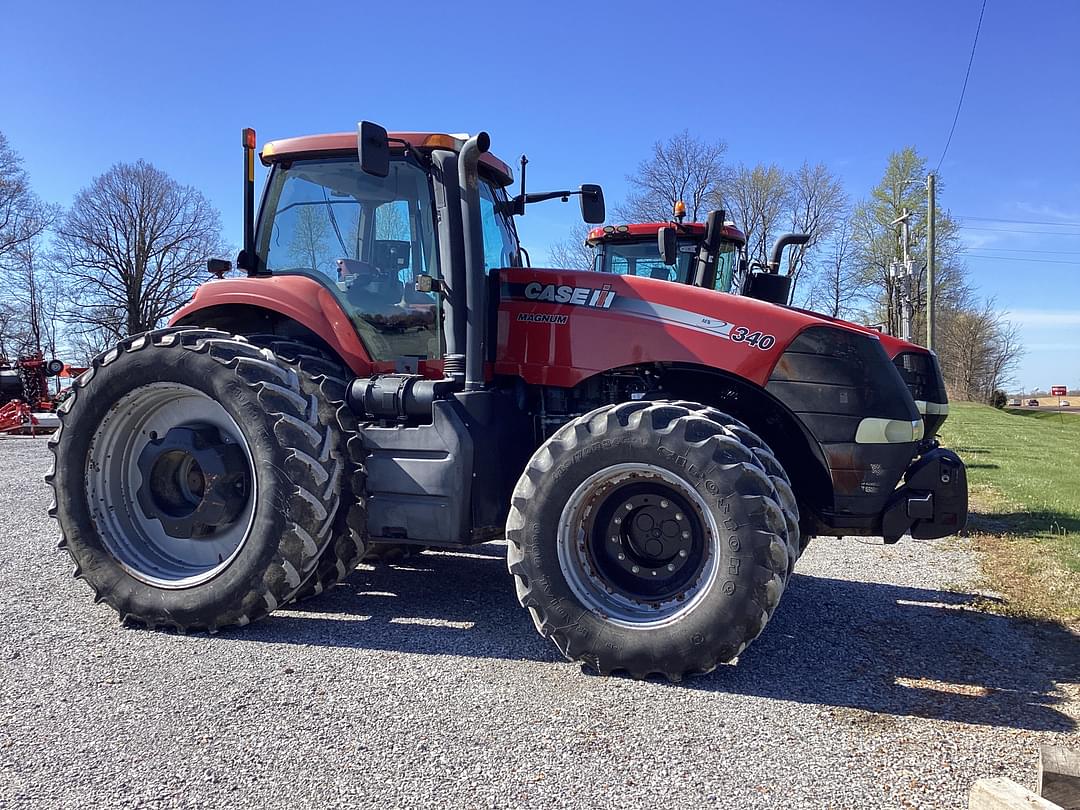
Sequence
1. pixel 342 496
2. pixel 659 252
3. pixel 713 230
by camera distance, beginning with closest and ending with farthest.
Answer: pixel 342 496 → pixel 713 230 → pixel 659 252

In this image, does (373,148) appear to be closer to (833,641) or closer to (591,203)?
(591,203)

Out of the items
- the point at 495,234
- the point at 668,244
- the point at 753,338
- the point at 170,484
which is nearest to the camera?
the point at 753,338

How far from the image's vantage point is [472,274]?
4.31m

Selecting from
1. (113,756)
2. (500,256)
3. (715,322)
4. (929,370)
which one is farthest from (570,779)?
(929,370)

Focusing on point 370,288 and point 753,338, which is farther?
point 370,288

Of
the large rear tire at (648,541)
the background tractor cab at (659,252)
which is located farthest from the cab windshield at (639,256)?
the large rear tire at (648,541)

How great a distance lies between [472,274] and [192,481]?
6.53 ft

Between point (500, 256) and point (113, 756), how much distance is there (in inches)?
128

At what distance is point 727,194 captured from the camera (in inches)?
1559

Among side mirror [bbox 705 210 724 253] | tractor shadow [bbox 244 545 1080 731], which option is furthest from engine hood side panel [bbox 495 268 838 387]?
side mirror [bbox 705 210 724 253]

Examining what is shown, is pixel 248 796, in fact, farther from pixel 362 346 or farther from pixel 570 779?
pixel 362 346

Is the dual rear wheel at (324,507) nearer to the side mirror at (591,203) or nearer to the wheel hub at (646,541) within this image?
the wheel hub at (646,541)

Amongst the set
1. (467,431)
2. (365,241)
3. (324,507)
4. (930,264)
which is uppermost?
(930,264)

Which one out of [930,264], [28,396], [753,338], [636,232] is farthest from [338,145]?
[930,264]
